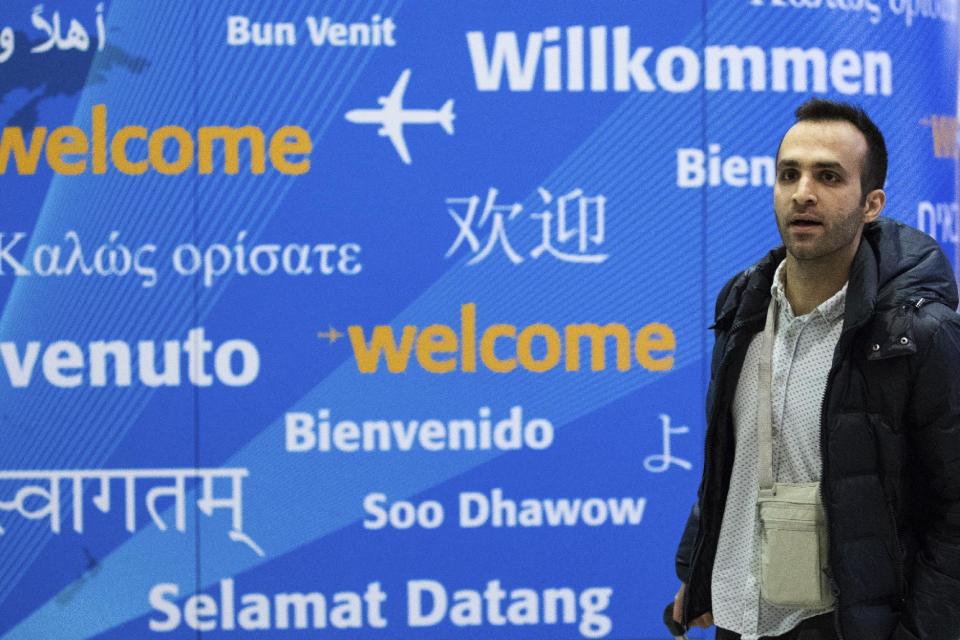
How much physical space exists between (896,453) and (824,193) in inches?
18.1

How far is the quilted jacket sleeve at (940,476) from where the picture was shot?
1.81 m

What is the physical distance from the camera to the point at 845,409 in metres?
1.88

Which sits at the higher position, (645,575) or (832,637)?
(832,637)

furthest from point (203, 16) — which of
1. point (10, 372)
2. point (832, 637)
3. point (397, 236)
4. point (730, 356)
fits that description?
point (832, 637)

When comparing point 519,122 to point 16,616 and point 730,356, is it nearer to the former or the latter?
point 730,356

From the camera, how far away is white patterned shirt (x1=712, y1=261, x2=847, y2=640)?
6.47 ft

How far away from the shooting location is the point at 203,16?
12.2ft

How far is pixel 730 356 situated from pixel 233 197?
7.06 feet

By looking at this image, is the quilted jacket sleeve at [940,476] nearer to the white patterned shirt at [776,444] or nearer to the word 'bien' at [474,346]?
the white patterned shirt at [776,444]

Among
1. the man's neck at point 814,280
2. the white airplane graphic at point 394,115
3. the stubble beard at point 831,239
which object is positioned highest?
the white airplane graphic at point 394,115

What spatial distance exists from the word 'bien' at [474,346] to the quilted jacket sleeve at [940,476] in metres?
1.96

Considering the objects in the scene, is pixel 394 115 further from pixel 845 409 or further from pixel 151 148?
pixel 845 409

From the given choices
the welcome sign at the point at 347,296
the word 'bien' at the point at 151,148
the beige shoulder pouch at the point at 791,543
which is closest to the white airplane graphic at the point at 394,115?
the welcome sign at the point at 347,296

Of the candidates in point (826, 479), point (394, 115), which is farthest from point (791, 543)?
point (394, 115)
